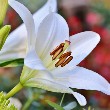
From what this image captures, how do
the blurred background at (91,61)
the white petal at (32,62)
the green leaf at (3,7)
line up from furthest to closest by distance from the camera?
the blurred background at (91,61) → the green leaf at (3,7) → the white petal at (32,62)

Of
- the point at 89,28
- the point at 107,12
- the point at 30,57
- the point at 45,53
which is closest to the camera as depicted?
the point at 30,57

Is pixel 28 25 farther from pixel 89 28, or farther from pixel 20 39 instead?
pixel 89 28

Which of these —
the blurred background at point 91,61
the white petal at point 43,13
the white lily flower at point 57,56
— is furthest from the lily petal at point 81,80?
the blurred background at point 91,61

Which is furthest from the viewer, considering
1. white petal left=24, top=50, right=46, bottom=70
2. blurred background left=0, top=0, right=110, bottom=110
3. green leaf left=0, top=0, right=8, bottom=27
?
blurred background left=0, top=0, right=110, bottom=110

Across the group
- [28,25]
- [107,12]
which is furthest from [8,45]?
[107,12]

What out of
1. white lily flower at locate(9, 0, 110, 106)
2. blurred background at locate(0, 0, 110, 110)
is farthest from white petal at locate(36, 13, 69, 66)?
blurred background at locate(0, 0, 110, 110)

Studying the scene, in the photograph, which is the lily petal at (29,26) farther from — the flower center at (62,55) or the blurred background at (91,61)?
the blurred background at (91,61)

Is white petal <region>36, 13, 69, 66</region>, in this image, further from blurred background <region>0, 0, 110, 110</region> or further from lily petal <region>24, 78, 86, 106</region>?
blurred background <region>0, 0, 110, 110</region>
